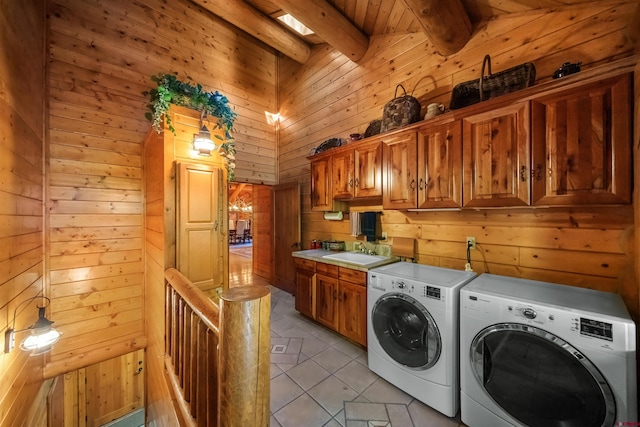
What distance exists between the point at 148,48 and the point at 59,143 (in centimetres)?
172

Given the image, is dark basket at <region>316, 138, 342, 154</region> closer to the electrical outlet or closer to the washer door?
the electrical outlet

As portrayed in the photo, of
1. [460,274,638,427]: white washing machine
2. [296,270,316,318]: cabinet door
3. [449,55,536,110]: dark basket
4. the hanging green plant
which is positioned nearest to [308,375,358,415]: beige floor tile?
[460,274,638,427]: white washing machine

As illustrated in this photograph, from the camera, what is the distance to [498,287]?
1630mm

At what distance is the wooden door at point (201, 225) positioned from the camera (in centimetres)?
213

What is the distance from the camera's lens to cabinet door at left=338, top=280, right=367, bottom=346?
7.55 ft

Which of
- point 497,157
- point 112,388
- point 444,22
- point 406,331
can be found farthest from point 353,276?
point 112,388

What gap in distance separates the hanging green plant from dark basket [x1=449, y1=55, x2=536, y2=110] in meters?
2.21

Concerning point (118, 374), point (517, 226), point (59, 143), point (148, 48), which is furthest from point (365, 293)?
point (148, 48)

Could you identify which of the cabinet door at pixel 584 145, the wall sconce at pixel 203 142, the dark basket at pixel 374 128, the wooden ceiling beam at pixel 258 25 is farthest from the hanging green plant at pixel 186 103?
the cabinet door at pixel 584 145

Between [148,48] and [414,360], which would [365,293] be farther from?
[148,48]

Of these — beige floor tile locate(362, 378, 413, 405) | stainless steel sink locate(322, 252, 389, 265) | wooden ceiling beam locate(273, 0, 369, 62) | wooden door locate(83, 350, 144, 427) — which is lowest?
wooden door locate(83, 350, 144, 427)

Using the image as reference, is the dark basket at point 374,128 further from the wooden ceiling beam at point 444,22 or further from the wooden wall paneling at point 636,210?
the wooden wall paneling at point 636,210

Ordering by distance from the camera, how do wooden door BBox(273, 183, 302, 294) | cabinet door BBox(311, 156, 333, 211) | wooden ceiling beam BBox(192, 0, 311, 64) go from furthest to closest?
1. wooden door BBox(273, 183, 302, 294)
2. wooden ceiling beam BBox(192, 0, 311, 64)
3. cabinet door BBox(311, 156, 333, 211)

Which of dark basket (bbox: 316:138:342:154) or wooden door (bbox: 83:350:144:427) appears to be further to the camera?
dark basket (bbox: 316:138:342:154)
